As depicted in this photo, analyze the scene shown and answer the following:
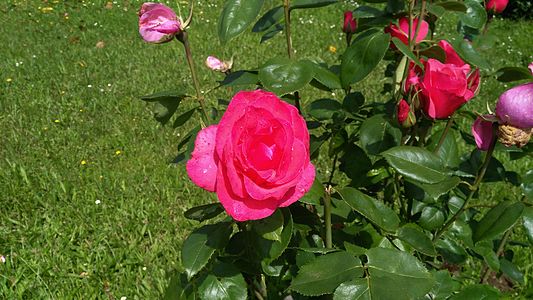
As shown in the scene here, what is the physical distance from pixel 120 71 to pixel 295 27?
1.66 metres

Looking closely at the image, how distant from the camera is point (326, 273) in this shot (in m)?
0.94

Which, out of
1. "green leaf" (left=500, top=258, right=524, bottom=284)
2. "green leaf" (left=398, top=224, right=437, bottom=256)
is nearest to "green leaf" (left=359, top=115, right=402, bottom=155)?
"green leaf" (left=398, top=224, right=437, bottom=256)

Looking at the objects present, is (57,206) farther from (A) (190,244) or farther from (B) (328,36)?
(B) (328,36)

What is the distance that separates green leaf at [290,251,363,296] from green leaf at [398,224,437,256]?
0.17 meters

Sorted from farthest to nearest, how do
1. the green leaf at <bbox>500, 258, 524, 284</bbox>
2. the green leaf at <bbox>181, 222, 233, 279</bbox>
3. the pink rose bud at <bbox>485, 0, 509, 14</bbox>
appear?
1. the green leaf at <bbox>500, 258, 524, 284</bbox>
2. the pink rose bud at <bbox>485, 0, 509, 14</bbox>
3. the green leaf at <bbox>181, 222, 233, 279</bbox>

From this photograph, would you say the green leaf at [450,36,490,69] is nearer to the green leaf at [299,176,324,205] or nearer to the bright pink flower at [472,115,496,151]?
the bright pink flower at [472,115,496,151]

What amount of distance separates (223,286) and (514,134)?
562mm

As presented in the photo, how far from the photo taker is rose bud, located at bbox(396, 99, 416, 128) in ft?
3.50

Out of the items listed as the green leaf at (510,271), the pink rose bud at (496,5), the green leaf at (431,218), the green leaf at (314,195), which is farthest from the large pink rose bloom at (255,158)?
the green leaf at (510,271)

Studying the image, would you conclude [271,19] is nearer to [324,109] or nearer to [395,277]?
[324,109]

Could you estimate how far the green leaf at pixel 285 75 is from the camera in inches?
39.9

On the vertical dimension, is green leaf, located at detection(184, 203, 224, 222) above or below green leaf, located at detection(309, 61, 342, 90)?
below

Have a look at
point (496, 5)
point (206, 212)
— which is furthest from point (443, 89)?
point (496, 5)

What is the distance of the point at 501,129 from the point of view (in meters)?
0.92
